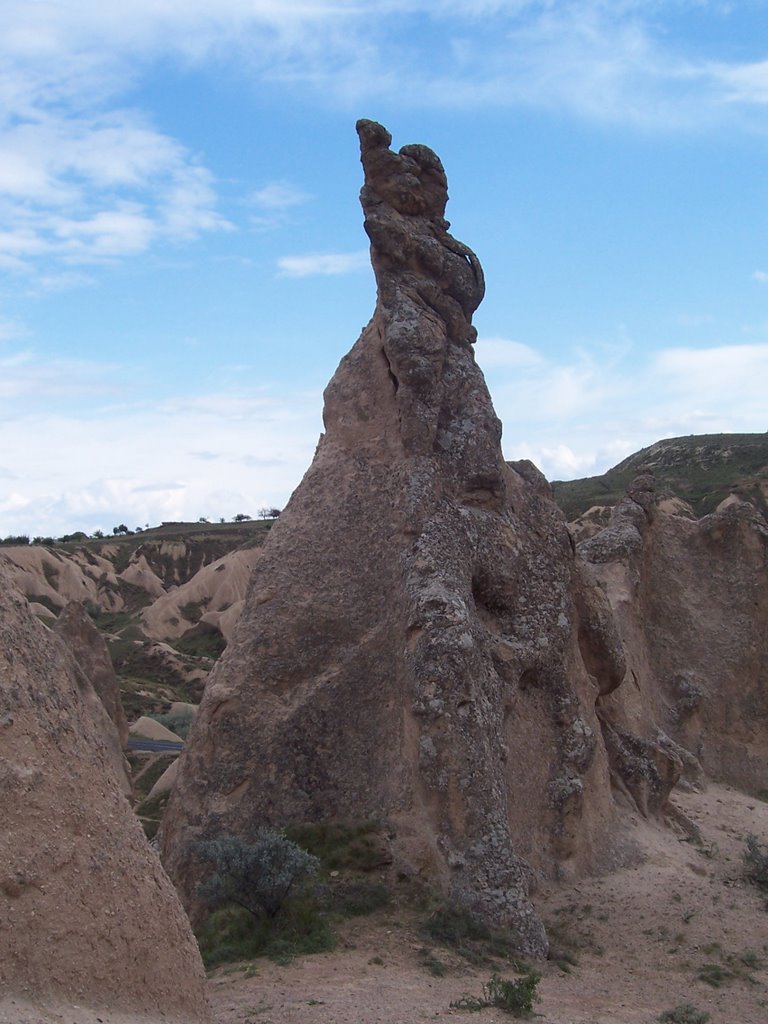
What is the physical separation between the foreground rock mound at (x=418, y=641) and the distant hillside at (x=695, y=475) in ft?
104

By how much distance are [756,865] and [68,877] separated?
8.42 meters

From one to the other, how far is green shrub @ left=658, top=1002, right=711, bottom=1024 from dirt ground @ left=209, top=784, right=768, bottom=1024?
0.28 ft

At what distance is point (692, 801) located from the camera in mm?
14305

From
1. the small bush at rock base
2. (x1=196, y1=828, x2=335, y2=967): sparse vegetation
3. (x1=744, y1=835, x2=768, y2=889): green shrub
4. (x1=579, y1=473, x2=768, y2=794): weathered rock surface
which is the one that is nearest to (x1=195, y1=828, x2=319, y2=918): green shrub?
(x1=196, y1=828, x2=335, y2=967): sparse vegetation

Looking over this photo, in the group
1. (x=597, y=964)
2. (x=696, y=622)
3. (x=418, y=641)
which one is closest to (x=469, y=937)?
(x=597, y=964)

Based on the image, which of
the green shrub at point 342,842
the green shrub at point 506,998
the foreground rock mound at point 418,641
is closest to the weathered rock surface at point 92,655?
the foreground rock mound at point 418,641

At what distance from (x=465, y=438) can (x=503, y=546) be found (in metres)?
1.24

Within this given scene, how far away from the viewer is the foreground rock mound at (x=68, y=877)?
15.9 feet

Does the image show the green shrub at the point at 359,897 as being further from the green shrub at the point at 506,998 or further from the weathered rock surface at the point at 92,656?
the weathered rock surface at the point at 92,656

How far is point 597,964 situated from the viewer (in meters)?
9.00

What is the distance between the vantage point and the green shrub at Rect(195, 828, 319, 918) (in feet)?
28.3

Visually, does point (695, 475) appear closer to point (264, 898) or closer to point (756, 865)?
point (756, 865)

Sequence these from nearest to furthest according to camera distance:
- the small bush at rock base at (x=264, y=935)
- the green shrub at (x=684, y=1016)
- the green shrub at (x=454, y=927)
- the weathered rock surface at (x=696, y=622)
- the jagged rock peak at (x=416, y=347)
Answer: the green shrub at (x=684, y=1016), the small bush at rock base at (x=264, y=935), the green shrub at (x=454, y=927), the jagged rock peak at (x=416, y=347), the weathered rock surface at (x=696, y=622)

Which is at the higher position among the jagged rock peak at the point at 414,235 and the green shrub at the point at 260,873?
the jagged rock peak at the point at 414,235
